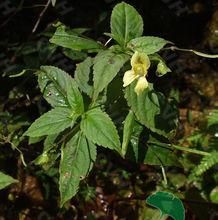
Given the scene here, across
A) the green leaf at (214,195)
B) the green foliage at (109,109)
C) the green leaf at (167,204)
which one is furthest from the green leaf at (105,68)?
the green leaf at (214,195)

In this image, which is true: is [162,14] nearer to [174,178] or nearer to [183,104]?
[183,104]

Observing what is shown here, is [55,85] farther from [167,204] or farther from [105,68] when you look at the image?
[167,204]

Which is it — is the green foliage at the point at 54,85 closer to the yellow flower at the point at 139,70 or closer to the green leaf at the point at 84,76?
the green leaf at the point at 84,76

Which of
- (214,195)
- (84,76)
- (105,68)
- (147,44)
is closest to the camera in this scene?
(105,68)

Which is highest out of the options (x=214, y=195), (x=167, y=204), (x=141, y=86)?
(x=141, y=86)

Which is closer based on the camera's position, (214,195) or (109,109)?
(109,109)

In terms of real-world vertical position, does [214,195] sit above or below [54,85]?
below

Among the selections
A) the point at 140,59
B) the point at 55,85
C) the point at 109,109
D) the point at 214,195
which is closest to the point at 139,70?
the point at 140,59
